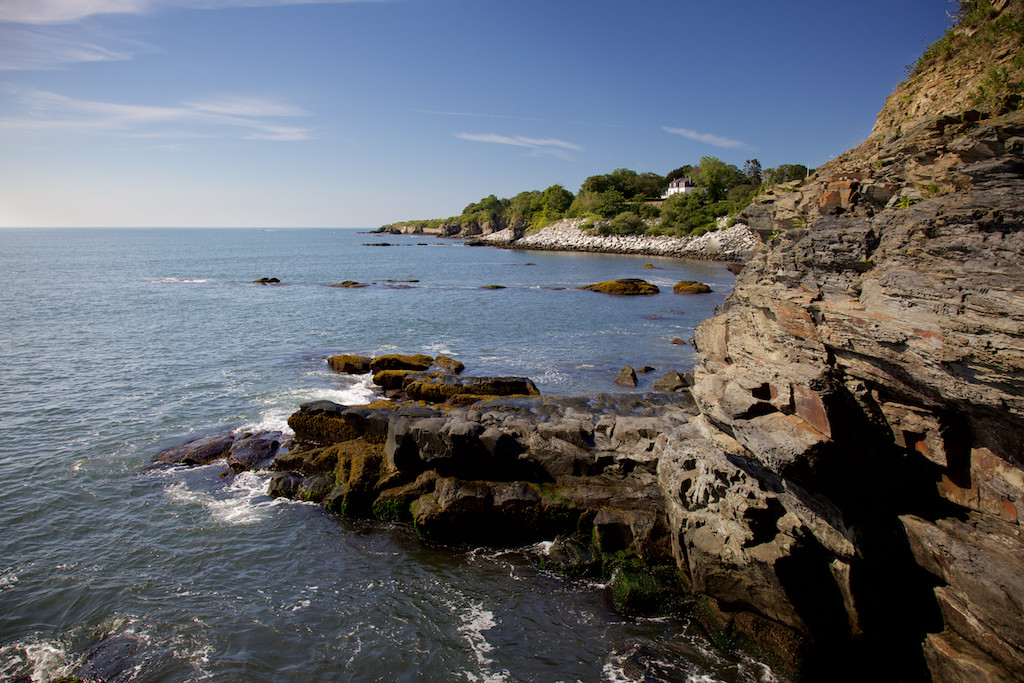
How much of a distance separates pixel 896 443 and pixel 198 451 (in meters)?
18.0

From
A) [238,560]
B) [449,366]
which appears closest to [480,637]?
[238,560]

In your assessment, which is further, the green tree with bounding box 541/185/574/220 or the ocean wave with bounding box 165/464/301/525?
the green tree with bounding box 541/185/574/220

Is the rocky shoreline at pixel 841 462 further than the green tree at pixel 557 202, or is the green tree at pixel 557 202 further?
the green tree at pixel 557 202

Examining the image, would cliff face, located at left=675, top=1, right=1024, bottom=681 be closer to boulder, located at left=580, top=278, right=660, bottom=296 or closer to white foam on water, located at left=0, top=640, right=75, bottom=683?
white foam on water, located at left=0, top=640, right=75, bottom=683

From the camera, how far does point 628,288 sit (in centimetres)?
5066

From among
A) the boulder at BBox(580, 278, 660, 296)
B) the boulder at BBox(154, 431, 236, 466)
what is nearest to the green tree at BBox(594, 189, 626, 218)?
the boulder at BBox(580, 278, 660, 296)

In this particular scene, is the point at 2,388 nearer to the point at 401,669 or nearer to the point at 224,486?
the point at 224,486

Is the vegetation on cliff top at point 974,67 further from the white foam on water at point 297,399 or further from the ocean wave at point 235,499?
the white foam on water at point 297,399

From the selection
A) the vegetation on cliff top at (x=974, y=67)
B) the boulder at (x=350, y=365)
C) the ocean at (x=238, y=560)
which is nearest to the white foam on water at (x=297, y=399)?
the ocean at (x=238, y=560)

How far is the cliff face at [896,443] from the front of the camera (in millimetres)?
7156

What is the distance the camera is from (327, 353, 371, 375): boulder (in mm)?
A: 24422

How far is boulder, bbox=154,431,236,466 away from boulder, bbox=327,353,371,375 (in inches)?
301

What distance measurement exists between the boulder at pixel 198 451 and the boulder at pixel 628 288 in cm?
3963

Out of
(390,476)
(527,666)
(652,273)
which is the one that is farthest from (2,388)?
(652,273)
